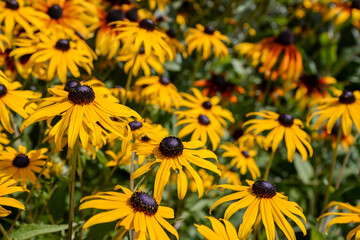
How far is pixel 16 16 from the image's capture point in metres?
1.93

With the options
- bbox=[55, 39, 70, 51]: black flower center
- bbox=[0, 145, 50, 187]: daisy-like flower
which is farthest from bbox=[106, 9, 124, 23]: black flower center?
bbox=[0, 145, 50, 187]: daisy-like flower

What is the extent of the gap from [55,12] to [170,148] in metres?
1.25

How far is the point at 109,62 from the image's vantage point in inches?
97.8

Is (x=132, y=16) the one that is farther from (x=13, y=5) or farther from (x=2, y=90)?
(x=2, y=90)

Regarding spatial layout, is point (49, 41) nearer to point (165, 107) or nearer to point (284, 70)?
point (165, 107)

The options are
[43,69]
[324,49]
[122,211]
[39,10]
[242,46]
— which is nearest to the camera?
[122,211]

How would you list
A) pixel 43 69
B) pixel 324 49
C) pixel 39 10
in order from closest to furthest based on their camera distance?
pixel 43 69 → pixel 39 10 → pixel 324 49

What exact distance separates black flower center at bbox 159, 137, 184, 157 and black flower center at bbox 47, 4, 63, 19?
121 centimetres

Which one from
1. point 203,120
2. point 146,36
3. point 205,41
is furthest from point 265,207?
point 205,41

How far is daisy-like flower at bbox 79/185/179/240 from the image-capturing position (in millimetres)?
1028

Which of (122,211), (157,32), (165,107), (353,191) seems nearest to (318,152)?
(353,191)

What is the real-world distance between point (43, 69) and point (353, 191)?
213cm

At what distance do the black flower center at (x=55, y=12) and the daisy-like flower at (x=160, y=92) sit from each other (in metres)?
0.56

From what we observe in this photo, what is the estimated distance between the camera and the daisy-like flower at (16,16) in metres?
1.90
